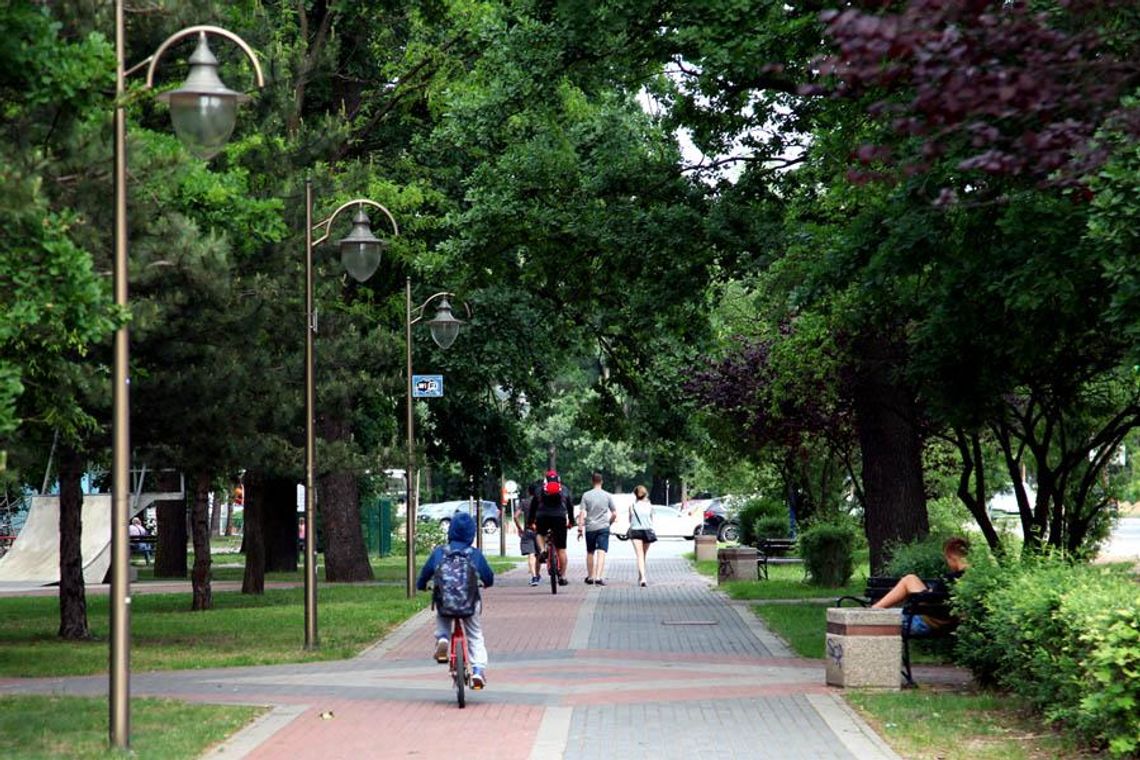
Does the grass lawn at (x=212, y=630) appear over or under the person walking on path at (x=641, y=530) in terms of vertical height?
under

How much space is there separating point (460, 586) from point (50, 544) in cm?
1895

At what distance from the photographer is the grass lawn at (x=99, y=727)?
34.9 feet

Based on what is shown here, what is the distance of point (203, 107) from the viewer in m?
10.9

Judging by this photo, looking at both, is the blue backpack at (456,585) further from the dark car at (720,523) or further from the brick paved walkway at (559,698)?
the dark car at (720,523)

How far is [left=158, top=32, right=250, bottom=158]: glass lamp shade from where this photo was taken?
1087cm

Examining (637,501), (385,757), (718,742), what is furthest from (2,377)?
(637,501)

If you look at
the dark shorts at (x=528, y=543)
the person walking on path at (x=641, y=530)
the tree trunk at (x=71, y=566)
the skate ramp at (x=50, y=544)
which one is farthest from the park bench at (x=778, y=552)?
the tree trunk at (x=71, y=566)

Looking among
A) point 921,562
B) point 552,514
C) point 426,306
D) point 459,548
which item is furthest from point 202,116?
point 426,306

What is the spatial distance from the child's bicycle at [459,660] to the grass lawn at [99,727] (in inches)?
54.7

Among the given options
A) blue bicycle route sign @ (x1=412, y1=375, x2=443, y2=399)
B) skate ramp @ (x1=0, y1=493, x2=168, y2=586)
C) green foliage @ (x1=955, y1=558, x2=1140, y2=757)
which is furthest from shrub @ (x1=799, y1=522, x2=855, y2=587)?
green foliage @ (x1=955, y1=558, x2=1140, y2=757)

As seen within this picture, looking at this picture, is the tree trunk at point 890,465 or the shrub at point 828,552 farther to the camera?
the shrub at point 828,552

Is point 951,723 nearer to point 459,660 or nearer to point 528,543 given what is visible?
point 459,660

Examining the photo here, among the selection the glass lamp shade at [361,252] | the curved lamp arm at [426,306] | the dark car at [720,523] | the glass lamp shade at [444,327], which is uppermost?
the curved lamp arm at [426,306]

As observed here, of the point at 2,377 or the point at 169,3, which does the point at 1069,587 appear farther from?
the point at 169,3
